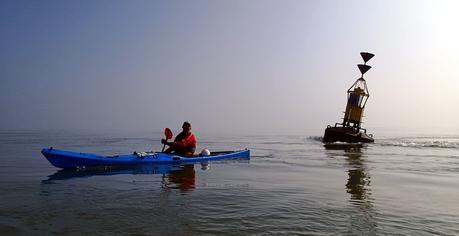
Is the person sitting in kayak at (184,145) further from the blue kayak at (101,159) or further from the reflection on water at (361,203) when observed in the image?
the reflection on water at (361,203)

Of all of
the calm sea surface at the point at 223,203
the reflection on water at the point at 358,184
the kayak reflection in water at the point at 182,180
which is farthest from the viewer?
the kayak reflection in water at the point at 182,180

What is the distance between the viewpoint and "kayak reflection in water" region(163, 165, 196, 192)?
11508 mm

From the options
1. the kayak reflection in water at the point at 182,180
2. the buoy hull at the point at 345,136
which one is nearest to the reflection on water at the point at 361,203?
the kayak reflection in water at the point at 182,180

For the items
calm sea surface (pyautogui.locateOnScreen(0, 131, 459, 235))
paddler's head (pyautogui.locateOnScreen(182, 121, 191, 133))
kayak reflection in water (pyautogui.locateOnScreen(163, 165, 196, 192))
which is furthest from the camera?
paddler's head (pyautogui.locateOnScreen(182, 121, 191, 133))

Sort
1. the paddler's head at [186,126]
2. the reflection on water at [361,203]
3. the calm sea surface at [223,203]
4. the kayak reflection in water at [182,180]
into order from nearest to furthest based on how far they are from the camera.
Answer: the calm sea surface at [223,203], the reflection on water at [361,203], the kayak reflection in water at [182,180], the paddler's head at [186,126]

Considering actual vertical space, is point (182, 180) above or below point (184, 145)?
below

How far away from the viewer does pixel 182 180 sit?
1299cm

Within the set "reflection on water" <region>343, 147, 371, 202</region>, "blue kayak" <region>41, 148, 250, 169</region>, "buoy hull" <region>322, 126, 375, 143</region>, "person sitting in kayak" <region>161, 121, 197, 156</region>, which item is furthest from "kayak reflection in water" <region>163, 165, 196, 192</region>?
"buoy hull" <region>322, 126, 375, 143</region>

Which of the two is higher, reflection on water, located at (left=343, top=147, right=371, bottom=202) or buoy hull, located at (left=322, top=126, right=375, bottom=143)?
buoy hull, located at (left=322, top=126, right=375, bottom=143)

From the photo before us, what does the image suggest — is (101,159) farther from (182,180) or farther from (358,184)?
(358,184)

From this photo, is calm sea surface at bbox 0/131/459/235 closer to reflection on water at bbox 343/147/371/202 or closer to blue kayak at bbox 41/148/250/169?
reflection on water at bbox 343/147/371/202

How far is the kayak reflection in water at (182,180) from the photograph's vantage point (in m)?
11.5

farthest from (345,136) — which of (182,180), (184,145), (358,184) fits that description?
(182,180)

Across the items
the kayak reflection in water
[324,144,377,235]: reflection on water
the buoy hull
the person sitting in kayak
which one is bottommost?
the kayak reflection in water
